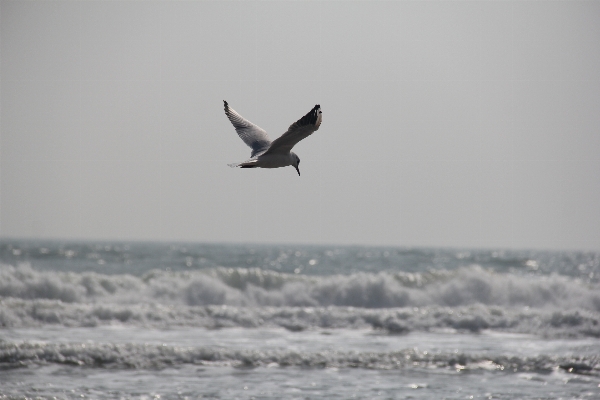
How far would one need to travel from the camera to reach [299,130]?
638 cm

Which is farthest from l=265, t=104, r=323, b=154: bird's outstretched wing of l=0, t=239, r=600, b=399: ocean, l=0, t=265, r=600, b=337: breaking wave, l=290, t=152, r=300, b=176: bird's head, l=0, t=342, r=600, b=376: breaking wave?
l=0, t=265, r=600, b=337: breaking wave

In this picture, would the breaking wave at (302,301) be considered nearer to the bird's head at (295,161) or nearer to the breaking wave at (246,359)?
the breaking wave at (246,359)

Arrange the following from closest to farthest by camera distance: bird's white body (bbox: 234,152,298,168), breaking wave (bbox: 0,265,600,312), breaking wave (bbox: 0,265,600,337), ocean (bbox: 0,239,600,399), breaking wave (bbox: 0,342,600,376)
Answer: bird's white body (bbox: 234,152,298,168) < ocean (bbox: 0,239,600,399) < breaking wave (bbox: 0,342,600,376) < breaking wave (bbox: 0,265,600,337) < breaking wave (bbox: 0,265,600,312)

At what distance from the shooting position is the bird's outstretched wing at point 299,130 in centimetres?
621

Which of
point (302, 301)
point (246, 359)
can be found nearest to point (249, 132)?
point (246, 359)

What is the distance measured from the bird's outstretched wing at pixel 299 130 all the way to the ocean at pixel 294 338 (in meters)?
3.01

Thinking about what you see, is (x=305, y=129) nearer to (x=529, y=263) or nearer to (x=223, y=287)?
(x=223, y=287)

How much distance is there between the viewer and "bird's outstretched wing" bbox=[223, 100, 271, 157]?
7.54m

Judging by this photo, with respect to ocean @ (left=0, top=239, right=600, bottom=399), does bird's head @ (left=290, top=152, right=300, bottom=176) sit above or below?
above

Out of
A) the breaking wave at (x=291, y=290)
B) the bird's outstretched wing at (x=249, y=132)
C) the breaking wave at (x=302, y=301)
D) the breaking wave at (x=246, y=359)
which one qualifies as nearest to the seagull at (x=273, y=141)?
the bird's outstretched wing at (x=249, y=132)

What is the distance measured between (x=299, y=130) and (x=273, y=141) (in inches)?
15.3

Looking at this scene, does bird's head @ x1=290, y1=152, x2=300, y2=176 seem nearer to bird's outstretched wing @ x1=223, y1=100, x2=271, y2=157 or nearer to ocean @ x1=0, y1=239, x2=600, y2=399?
bird's outstretched wing @ x1=223, y1=100, x2=271, y2=157

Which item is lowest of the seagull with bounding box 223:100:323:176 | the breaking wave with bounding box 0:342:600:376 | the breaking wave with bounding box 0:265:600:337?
the breaking wave with bounding box 0:342:600:376

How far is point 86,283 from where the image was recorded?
17281 mm
